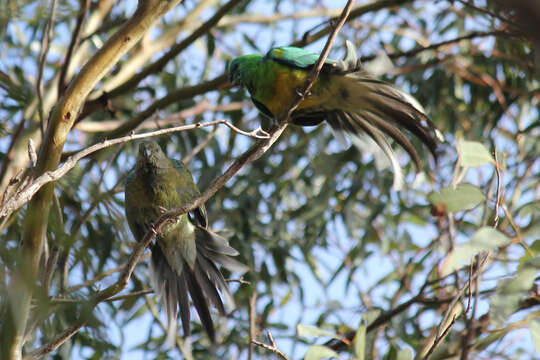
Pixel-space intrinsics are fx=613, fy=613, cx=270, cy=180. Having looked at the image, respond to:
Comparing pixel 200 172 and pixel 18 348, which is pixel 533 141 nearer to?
pixel 200 172

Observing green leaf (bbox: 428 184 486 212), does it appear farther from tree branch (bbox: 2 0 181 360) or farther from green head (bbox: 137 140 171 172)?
green head (bbox: 137 140 171 172)

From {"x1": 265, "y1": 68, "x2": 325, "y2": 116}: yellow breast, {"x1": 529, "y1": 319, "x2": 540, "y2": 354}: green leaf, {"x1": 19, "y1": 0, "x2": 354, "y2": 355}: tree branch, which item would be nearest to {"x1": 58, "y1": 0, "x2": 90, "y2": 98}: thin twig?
{"x1": 265, "y1": 68, "x2": 325, "y2": 116}: yellow breast

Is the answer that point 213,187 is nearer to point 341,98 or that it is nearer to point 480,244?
point 480,244

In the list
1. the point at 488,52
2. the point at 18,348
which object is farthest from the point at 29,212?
the point at 488,52

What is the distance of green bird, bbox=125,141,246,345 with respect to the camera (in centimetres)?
296

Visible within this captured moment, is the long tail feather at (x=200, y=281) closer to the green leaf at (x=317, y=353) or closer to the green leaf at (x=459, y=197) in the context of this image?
the green leaf at (x=317, y=353)

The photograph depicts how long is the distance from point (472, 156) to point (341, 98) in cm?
133

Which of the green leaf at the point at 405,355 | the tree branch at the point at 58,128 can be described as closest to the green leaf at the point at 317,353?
the green leaf at the point at 405,355

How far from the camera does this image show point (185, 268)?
3.05m

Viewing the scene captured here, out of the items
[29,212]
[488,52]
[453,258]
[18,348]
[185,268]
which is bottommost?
[18,348]

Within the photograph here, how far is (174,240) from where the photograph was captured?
10.1ft

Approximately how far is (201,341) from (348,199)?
144 centimetres

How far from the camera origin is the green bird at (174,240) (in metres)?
2.96

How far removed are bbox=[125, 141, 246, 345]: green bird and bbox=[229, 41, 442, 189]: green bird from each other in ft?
2.18
